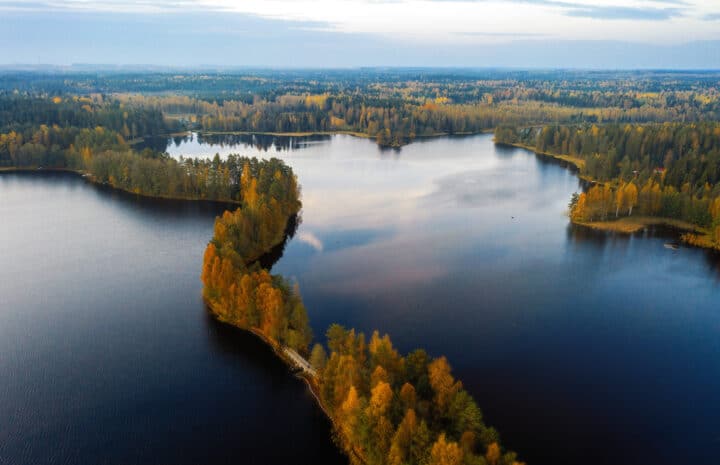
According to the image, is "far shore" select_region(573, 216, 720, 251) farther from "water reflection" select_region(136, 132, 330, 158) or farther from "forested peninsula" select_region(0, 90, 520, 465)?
"water reflection" select_region(136, 132, 330, 158)

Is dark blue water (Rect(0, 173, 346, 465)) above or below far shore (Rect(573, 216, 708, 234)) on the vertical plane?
below

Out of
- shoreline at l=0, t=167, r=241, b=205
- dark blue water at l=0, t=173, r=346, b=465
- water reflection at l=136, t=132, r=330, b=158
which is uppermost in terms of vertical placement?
water reflection at l=136, t=132, r=330, b=158

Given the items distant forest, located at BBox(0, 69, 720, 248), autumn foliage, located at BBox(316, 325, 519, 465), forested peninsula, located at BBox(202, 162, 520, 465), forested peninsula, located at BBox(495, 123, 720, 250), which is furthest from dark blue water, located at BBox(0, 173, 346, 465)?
forested peninsula, located at BBox(495, 123, 720, 250)

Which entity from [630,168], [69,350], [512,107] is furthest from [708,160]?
[512,107]

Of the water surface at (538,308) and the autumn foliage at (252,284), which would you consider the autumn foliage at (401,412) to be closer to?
the water surface at (538,308)

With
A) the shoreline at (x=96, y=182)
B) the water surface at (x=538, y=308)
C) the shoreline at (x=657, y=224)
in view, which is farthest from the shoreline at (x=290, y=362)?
the shoreline at (x=657, y=224)

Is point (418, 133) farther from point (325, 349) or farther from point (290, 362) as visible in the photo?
point (290, 362)
